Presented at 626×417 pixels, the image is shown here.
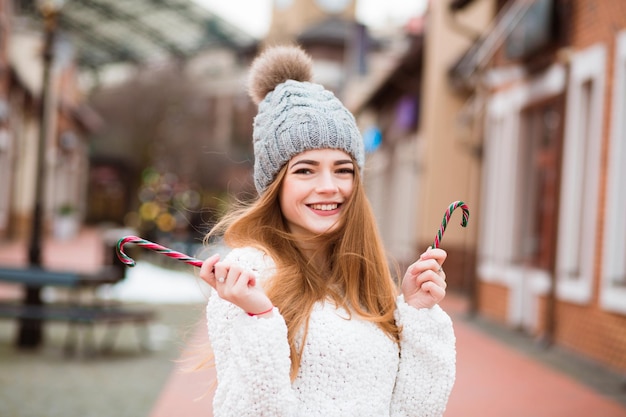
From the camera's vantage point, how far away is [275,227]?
97.0 inches

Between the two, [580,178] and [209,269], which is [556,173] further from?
[209,269]

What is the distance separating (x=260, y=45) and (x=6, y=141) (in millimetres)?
29823

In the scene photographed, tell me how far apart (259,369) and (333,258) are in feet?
Answer: 1.64

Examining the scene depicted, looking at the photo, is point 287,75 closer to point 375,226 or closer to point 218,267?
point 375,226

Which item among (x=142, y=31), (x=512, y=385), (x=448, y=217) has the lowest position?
(x=512, y=385)

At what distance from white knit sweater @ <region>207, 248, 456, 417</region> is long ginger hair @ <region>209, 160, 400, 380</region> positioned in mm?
38

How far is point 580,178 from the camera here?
922 cm

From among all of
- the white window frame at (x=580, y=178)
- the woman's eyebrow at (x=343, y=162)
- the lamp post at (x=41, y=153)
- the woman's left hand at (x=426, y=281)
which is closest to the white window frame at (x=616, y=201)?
the white window frame at (x=580, y=178)

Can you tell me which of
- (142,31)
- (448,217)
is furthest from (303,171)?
(142,31)

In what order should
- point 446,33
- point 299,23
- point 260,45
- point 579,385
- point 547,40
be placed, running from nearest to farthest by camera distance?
1. point 579,385
2. point 547,40
3. point 446,33
4. point 299,23
5. point 260,45

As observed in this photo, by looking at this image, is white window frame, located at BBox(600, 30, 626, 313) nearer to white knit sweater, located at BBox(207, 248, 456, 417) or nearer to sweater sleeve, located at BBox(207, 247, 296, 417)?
white knit sweater, located at BBox(207, 248, 456, 417)

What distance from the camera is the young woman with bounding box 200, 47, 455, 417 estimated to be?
82.1 inches

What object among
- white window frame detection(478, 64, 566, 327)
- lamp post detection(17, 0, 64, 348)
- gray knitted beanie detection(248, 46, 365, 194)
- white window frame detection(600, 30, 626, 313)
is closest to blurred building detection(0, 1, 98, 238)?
lamp post detection(17, 0, 64, 348)

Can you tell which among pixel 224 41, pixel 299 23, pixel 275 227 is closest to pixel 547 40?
pixel 275 227
